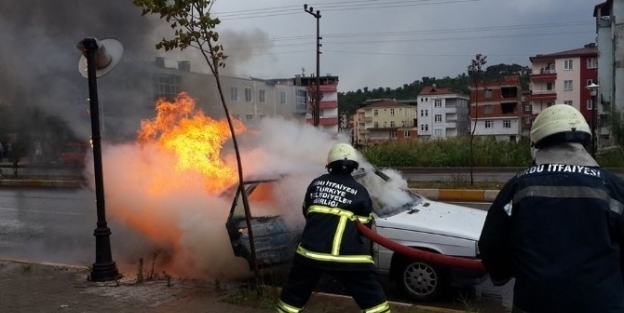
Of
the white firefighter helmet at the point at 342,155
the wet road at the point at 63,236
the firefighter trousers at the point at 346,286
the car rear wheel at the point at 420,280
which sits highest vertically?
the white firefighter helmet at the point at 342,155

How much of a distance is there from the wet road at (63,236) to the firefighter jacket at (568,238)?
9.71 feet

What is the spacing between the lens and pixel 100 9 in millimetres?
11367

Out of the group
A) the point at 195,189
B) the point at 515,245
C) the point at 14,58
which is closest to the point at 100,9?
the point at 14,58

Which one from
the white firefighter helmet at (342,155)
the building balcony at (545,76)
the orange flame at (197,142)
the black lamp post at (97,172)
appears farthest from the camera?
the building balcony at (545,76)

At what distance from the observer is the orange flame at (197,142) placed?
A: 7.48m

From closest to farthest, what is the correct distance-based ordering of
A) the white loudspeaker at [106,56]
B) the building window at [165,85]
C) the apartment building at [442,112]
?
the white loudspeaker at [106,56], the building window at [165,85], the apartment building at [442,112]

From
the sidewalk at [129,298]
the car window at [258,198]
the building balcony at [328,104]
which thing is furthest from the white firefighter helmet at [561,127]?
the building balcony at [328,104]

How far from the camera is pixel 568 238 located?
2.25 metres

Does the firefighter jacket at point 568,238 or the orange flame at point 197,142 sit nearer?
the firefighter jacket at point 568,238

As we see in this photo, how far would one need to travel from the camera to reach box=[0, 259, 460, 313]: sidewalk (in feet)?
18.0

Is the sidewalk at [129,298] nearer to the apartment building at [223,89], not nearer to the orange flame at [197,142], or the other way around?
the orange flame at [197,142]

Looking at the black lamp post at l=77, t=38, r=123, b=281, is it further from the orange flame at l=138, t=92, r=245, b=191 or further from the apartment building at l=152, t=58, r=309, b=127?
the apartment building at l=152, t=58, r=309, b=127

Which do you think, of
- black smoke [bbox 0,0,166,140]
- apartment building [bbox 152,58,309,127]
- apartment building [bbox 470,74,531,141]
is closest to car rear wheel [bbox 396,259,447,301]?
apartment building [bbox 152,58,309,127]

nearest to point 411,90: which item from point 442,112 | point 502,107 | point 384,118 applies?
point 384,118
